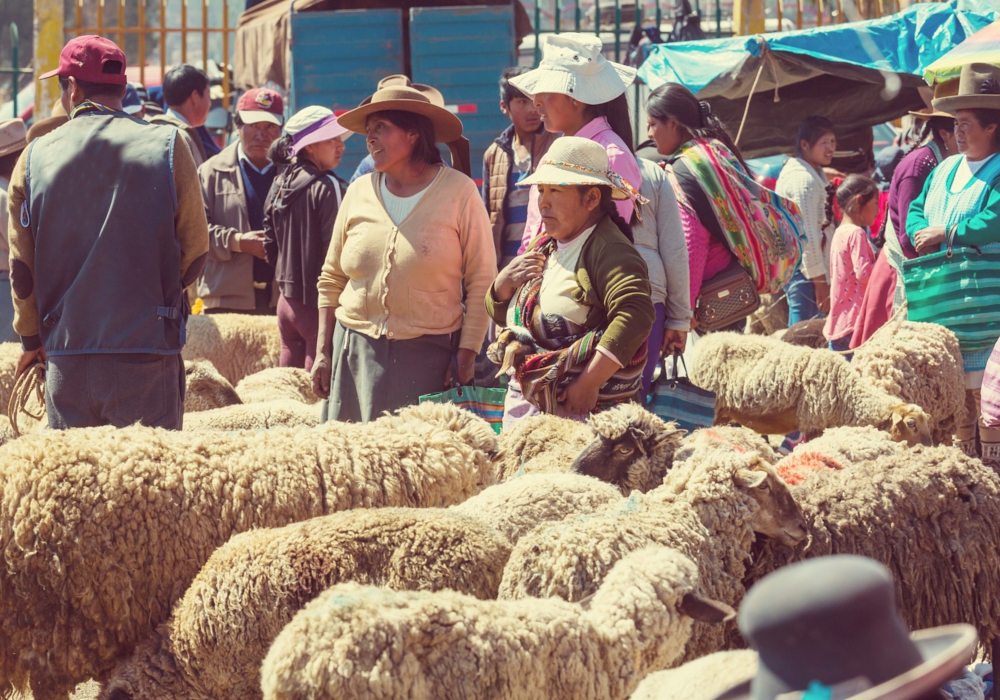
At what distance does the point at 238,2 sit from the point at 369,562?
20.3 metres

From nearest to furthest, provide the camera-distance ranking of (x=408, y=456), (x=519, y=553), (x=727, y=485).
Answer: (x=519, y=553) → (x=727, y=485) → (x=408, y=456)

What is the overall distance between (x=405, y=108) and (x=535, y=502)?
2.02 metres

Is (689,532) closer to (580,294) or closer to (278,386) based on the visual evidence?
(580,294)

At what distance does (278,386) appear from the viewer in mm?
5859

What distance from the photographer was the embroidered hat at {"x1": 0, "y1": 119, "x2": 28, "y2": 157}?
19.6 ft

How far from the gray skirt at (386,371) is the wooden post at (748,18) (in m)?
8.13

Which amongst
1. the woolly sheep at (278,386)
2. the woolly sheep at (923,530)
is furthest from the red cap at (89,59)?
the woolly sheep at (923,530)

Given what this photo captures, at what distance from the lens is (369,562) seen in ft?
8.46

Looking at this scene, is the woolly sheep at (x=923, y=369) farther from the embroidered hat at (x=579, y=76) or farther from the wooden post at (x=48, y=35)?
the wooden post at (x=48, y=35)

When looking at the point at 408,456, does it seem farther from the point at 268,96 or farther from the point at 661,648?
the point at 268,96

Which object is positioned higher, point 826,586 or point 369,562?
point 826,586

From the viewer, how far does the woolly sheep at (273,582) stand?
252 cm

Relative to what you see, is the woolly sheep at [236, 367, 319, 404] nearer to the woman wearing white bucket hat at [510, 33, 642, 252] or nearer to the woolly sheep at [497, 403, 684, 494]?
the woman wearing white bucket hat at [510, 33, 642, 252]

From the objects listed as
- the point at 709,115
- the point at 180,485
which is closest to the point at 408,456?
the point at 180,485
